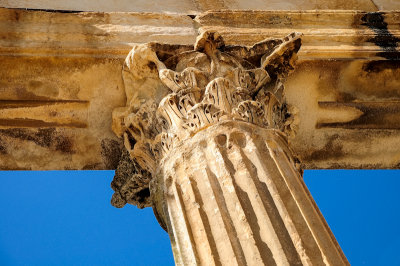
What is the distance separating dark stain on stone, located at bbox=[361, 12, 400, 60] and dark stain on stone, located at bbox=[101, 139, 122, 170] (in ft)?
11.2

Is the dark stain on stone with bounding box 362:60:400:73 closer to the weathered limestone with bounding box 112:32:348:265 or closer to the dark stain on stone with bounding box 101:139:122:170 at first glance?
the weathered limestone with bounding box 112:32:348:265

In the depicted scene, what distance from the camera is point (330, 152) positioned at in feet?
25.1

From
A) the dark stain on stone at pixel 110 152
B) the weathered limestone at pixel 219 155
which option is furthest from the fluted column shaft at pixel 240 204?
the dark stain on stone at pixel 110 152

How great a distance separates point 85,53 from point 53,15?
0.70 metres

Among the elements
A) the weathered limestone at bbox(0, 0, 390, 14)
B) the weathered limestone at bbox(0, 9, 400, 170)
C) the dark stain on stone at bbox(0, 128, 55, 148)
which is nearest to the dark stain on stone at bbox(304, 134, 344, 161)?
the weathered limestone at bbox(0, 9, 400, 170)

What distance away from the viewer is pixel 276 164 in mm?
4984

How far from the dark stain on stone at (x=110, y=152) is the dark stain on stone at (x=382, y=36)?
3412 millimetres

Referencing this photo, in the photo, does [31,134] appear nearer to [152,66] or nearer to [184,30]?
[152,66]

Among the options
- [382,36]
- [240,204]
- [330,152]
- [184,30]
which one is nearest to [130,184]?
[184,30]

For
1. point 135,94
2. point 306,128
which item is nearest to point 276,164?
point 135,94

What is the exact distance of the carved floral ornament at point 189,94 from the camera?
5.55m

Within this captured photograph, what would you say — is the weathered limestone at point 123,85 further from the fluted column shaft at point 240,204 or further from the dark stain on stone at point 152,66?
the fluted column shaft at point 240,204

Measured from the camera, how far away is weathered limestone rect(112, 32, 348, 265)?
168 inches

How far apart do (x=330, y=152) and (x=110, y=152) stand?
9.52 ft
